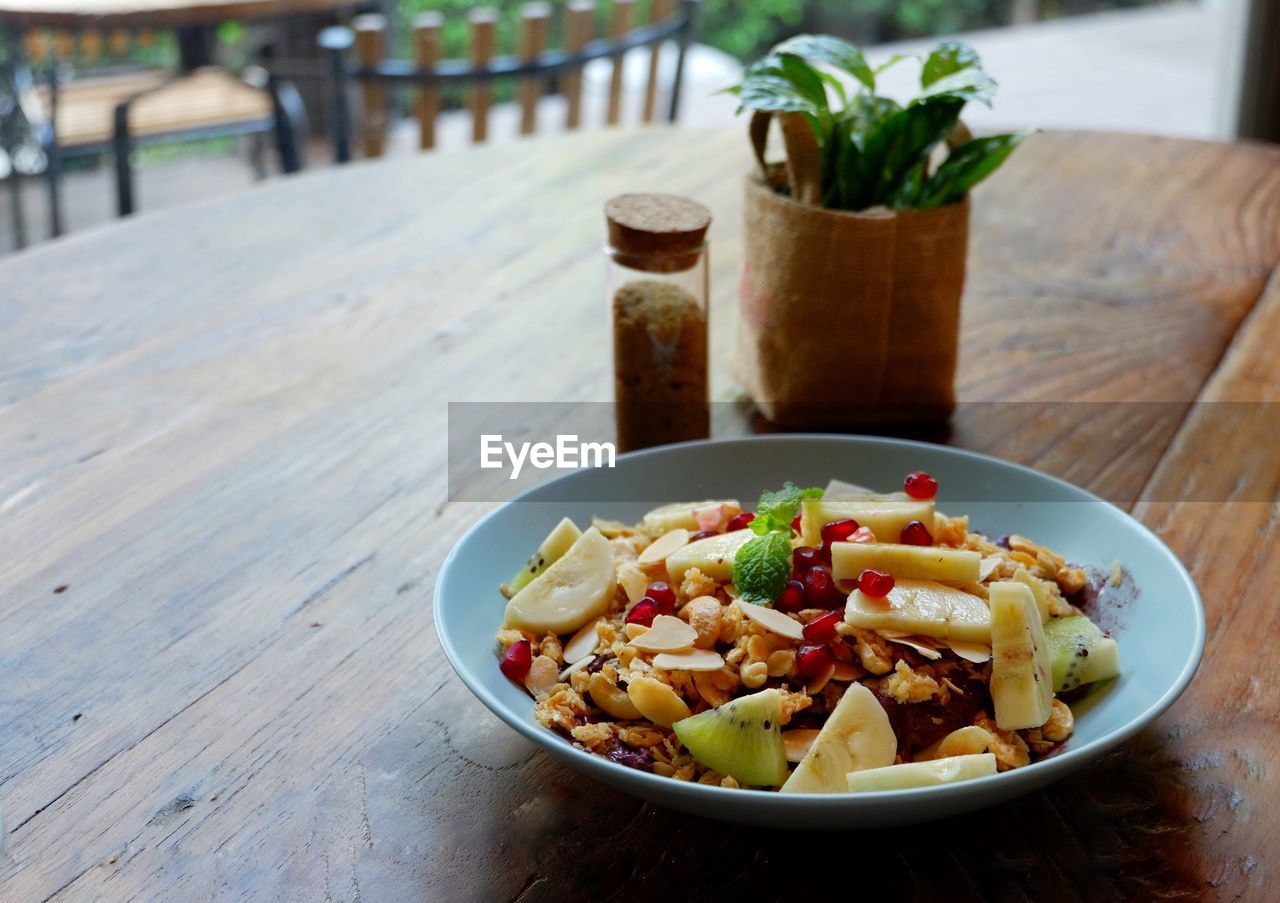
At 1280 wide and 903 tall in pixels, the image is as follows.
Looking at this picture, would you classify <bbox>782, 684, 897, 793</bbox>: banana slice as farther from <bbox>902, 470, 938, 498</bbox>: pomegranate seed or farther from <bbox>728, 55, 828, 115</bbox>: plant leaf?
<bbox>728, 55, 828, 115</bbox>: plant leaf

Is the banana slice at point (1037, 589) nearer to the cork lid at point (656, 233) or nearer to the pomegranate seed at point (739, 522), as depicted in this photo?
the pomegranate seed at point (739, 522)

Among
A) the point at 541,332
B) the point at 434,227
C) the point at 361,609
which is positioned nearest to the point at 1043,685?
the point at 361,609

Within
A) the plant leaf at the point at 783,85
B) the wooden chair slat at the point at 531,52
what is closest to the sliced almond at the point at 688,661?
the plant leaf at the point at 783,85

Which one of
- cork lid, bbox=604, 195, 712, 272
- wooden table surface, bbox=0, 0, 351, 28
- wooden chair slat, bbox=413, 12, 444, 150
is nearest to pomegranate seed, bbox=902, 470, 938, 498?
cork lid, bbox=604, 195, 712, 272

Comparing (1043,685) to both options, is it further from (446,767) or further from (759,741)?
(446,767)

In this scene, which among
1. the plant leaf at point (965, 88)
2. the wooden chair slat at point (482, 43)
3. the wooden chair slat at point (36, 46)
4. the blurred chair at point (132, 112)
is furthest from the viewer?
the wooden chair slat at point (36, 46)
